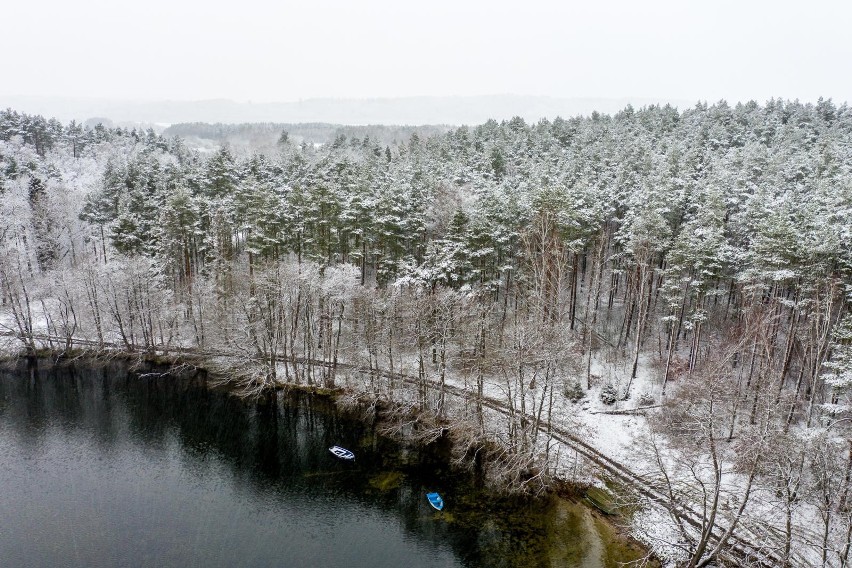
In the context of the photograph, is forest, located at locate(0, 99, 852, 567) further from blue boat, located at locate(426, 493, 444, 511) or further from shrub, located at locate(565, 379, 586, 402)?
blue boat, located at locate(426, 493, 444, 511)

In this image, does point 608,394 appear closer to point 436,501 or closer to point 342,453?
point 436,501

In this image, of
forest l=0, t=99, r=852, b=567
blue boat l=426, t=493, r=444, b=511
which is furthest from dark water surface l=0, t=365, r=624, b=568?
forest l=0, t=99, r=852, b=567

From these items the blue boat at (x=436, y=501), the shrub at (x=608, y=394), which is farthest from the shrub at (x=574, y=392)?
the blue boat at (x=436, y=501)

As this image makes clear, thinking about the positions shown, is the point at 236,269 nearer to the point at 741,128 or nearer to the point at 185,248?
the point at 185,248

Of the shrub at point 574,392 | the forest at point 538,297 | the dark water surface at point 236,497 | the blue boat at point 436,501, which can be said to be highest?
the forest at point 538,297

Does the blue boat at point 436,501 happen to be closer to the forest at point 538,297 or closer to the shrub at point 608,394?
the forest at point 538,297

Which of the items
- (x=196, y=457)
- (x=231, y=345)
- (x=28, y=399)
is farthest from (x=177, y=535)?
(x=28, y=399)
